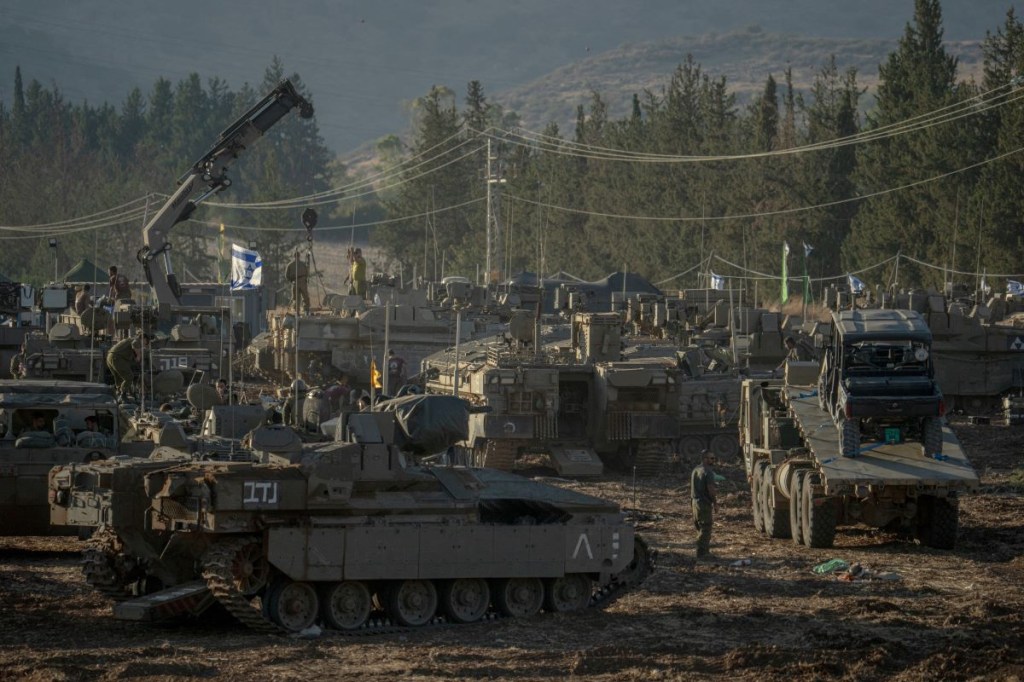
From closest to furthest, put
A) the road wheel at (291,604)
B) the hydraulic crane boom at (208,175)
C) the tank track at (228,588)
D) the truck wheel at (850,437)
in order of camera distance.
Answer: the tank track at (228,588)
the road wheel at (291,604)
the truck wheel at (850,437)
the hydraulic crane boom at (208,175)

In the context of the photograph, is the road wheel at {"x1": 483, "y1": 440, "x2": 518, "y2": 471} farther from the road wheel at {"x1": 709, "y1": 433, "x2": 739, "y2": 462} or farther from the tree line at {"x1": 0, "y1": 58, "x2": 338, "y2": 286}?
the tree line at {"x1": 0, "y1": 58, "x2": 338, "y2": 286}

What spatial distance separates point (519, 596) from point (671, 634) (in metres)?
1.75

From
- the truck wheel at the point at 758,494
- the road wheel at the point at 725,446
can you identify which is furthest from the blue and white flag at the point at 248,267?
the truck wheel at the point at 758,494

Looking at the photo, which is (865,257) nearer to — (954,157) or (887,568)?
(954,157)

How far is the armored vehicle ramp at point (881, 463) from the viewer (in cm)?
2016

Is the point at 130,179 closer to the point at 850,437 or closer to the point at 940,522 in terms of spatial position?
the point at 850,437

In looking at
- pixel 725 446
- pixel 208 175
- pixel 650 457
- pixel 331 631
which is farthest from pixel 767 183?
pixel 331 631

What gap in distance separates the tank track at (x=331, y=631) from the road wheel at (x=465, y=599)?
73 mm

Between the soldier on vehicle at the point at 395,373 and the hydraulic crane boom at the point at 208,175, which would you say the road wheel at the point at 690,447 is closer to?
the soldier on vehicle at the point at 395,373

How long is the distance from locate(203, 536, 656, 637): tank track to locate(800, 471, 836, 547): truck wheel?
13.3 feet

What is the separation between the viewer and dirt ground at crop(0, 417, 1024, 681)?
44.3 ft

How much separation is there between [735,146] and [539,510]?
59.7 metres

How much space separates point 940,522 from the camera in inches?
819

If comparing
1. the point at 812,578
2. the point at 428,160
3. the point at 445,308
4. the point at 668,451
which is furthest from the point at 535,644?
the point at 428,160
